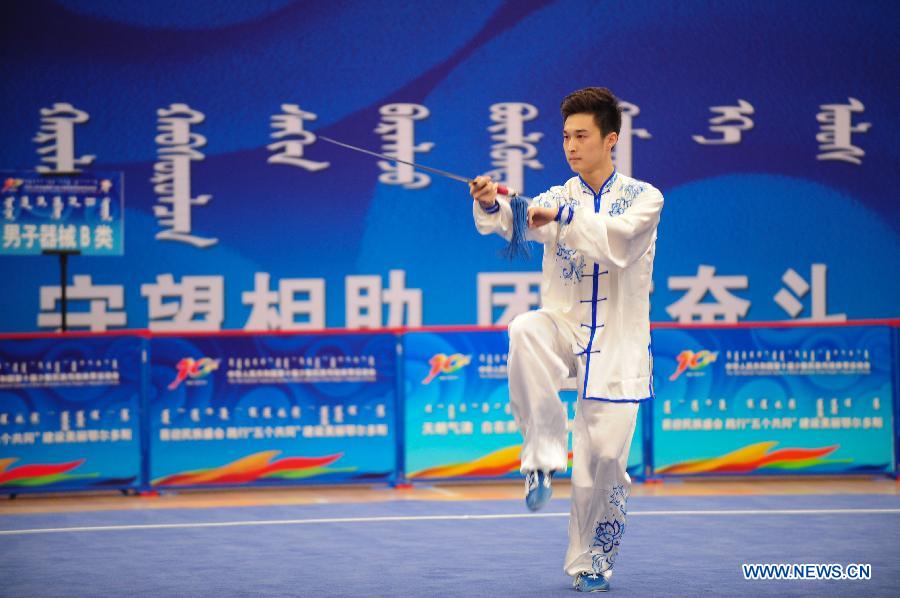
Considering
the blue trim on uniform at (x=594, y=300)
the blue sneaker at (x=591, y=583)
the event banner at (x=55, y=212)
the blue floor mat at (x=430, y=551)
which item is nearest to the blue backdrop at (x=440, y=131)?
the event banner at (x=55, y=212)

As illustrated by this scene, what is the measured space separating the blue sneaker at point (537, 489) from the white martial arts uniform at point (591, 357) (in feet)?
0.12

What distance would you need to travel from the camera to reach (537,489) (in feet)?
12.9

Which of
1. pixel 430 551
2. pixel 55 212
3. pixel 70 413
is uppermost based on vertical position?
pixel 55 212

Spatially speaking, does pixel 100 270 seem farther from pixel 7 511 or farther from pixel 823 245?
pixel 823 245

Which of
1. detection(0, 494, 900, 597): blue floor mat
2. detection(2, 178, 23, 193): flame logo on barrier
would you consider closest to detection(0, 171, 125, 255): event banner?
detection(2, 178, 23, 193): flame logo on barrier

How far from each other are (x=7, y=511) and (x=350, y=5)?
166 inches

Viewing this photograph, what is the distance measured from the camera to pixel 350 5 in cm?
875

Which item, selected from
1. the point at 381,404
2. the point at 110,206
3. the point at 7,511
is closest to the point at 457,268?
the point at 381,404

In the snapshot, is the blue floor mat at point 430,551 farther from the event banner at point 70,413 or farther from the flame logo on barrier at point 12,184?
the flame logo on barrier at point 12,184

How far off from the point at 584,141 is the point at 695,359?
11.5 ft

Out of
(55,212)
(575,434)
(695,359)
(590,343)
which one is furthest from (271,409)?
(590,343)

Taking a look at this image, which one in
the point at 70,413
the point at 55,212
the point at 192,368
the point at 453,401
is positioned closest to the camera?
the point at 70,413

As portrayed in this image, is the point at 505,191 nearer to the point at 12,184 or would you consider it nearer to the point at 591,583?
the point at 591,583

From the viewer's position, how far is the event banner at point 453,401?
730cm
